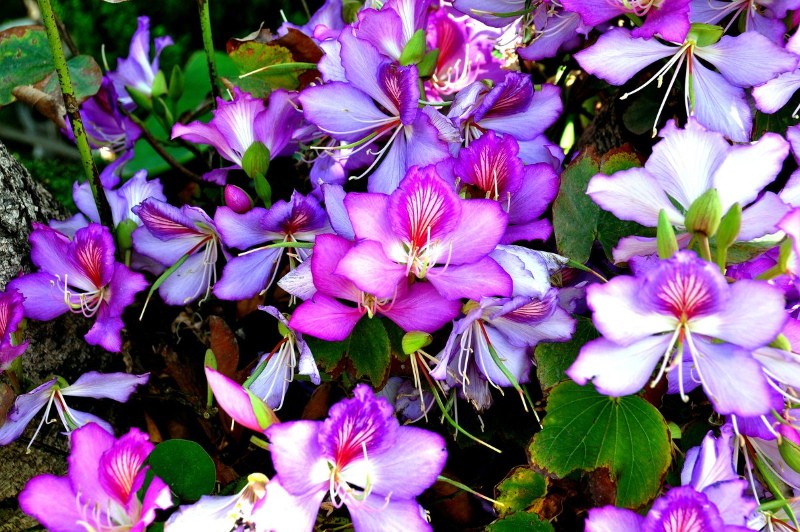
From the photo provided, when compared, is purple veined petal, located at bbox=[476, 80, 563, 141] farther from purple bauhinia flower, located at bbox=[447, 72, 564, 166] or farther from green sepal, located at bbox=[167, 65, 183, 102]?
green sepal, located at bbox=[167, 65, 183, 102]

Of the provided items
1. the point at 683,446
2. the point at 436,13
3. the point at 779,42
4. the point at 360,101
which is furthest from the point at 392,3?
the point at 683,446

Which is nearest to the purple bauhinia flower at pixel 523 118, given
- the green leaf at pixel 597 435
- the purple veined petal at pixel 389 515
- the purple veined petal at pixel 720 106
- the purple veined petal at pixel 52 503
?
the purple veined petal at pixel 720 106

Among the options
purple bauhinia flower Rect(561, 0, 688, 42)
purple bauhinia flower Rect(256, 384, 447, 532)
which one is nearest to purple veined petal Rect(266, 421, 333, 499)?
purple bauhinia flower Rect(256, 384, 447, 532)

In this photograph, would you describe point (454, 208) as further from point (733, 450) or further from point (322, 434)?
point (733, 450)

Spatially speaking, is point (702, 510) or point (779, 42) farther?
point (779, 42)

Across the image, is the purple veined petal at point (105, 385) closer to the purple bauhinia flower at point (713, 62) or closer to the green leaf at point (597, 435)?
the green leaf at point (597, 435)

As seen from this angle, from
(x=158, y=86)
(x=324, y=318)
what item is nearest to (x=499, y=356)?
(x=324, y=318)

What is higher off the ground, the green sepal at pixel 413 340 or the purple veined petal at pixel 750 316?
the purple veined petal at pixel 750 316
